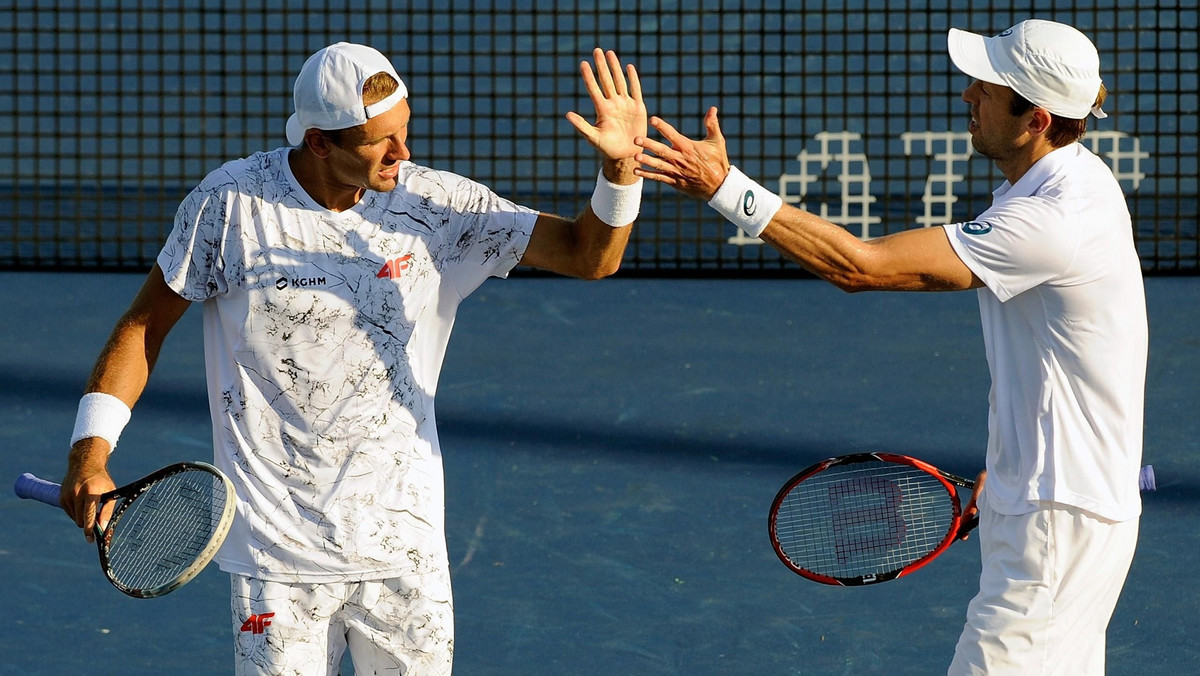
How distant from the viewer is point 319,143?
2.81m

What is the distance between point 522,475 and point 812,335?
191 cm

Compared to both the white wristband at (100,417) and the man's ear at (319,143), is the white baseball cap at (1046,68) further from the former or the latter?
the white wristband at (100,417)

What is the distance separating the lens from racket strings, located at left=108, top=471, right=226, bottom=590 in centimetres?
283

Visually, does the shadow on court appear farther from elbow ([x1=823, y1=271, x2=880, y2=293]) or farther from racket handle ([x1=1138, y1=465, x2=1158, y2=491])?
elbow ([x1=823, y1=271, x2=880, y2=293])

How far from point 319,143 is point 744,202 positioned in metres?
0.73

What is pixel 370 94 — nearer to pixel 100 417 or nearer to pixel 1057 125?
pixel 100 417

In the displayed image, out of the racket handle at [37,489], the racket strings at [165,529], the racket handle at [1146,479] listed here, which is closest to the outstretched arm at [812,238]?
the racket handle at [1146,479]

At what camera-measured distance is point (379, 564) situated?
112 inches

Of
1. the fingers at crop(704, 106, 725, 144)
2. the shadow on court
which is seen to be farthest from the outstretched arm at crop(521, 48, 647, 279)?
the shadow on court

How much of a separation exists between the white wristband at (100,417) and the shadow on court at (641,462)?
4.40ft

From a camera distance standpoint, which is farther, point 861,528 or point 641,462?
point 641,462

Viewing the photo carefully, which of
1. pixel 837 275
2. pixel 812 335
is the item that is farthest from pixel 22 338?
pixel 837 275

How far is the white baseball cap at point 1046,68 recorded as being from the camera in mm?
2980

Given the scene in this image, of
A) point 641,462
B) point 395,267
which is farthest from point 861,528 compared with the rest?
point 641,462
